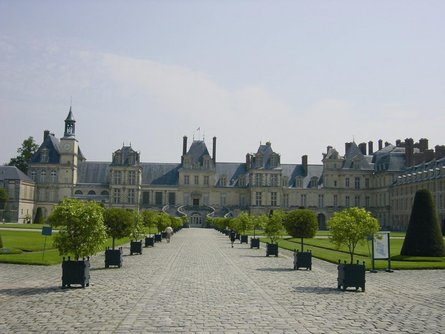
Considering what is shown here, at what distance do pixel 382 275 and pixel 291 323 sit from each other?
931cm

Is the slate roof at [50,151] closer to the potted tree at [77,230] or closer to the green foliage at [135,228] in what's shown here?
the green foliage at [135,228]

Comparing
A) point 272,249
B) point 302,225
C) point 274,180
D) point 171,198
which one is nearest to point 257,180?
point 274,180

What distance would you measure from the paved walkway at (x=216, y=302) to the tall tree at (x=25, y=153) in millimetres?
69861

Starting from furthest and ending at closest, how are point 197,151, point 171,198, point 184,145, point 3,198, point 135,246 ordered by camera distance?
point 184,145
point 197,151
point 171,198
point 3,198
point 135,246

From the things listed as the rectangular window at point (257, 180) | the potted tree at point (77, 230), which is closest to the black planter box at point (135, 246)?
the potted tree at point (77, 230)

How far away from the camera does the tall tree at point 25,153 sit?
3319 inches

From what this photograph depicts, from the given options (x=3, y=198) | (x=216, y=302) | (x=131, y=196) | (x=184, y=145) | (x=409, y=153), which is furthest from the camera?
(x=184, y=145)

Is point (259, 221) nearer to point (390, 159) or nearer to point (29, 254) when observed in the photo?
point (29, 254)

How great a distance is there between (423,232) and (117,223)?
12.8 meters

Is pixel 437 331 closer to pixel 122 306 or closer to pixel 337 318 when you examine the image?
pixel 337 318

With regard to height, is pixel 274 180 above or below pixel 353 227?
above

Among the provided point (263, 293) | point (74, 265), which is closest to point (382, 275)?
point (263, 293)

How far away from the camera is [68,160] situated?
79.2 meters

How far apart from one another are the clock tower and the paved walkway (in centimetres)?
6258
